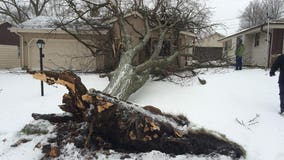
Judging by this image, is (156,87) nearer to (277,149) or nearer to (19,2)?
(277,149)

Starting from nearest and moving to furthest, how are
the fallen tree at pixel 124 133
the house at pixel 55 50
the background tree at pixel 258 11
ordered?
the fallen tree at pixel 124 133 < the house at pixel 55 50 < the background tree at pixel 258 11

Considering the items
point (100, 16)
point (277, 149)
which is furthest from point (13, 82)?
point (277, 149)

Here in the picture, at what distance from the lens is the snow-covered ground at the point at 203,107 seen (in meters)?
4.82

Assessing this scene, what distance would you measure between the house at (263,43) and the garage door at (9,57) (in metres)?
16.6

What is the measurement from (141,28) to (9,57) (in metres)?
12.7

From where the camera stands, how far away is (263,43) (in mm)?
17734

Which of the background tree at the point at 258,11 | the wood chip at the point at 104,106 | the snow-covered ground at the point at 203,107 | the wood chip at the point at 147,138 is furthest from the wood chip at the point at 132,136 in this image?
the background tree at the point at 258,11

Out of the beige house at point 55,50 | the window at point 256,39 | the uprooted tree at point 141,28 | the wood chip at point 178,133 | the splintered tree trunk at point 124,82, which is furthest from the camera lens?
the window at point 256,39

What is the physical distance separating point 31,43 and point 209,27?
34.5 feet

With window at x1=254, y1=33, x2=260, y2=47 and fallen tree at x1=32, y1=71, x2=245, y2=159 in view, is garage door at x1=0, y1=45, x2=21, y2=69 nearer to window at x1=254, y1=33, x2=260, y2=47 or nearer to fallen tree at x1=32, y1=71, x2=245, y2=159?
fallen tree at x1=32, y1=71, x2=245, y2=159

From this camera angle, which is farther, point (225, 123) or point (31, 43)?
point (31, 43)

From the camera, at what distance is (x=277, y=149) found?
4.81 metres

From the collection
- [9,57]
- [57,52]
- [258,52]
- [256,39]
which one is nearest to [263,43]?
[258,52]

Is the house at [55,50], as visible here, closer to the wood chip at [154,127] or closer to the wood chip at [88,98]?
the wood chip at [88,98]
